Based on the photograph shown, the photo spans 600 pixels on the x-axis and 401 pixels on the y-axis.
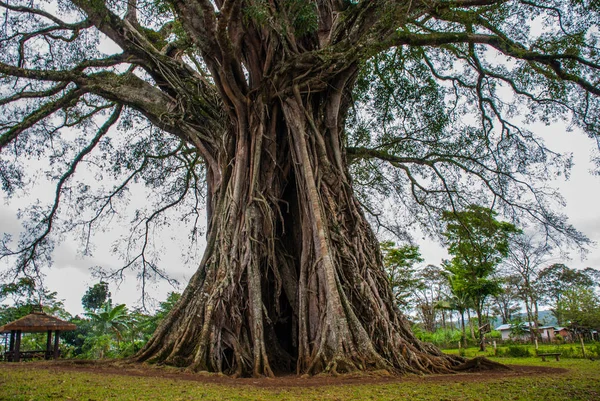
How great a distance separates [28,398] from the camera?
275 cm

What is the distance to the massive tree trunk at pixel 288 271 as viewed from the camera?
5.23 metres

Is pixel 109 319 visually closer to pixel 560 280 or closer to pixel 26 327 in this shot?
pixel 26 327

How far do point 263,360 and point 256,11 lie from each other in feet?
15.3

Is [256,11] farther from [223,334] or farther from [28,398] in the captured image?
[28,398]

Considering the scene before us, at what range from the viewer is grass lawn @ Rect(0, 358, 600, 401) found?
311cm

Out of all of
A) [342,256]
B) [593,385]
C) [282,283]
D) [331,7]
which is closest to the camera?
[593,385]

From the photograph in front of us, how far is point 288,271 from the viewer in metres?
6.89

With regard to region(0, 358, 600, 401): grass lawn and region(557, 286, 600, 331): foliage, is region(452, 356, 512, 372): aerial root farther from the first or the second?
region(557, 286, 600, 331): foliage

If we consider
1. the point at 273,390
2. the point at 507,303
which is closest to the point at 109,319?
the point at 273,390

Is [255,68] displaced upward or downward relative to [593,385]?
upward

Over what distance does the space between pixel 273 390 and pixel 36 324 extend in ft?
36.5

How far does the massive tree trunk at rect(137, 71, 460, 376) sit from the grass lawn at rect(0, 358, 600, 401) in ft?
3.31

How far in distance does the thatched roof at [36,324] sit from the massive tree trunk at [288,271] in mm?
7871

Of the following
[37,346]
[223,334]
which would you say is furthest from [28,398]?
[37,346]
